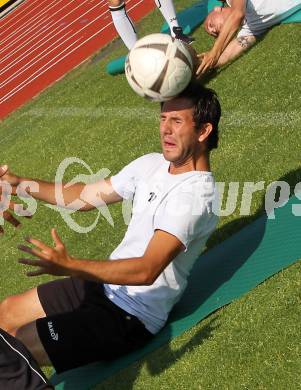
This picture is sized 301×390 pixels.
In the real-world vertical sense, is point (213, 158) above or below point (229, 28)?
below

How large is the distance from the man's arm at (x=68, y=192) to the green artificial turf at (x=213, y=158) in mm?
1113

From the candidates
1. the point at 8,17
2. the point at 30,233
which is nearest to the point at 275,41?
the point at 30,233

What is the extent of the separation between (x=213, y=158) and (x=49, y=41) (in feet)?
25.5

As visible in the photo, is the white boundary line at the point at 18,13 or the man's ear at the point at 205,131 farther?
the white boundary line at the point at 18,13

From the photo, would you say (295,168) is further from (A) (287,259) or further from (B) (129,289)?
(B) (129,289)

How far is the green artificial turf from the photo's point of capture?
433 centimetres

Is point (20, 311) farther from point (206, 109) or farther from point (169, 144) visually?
point (206, 109)

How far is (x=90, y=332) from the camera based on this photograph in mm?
4586

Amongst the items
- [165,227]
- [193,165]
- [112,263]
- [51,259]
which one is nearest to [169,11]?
[193,165]

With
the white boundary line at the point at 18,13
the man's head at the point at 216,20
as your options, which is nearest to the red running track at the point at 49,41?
the white boundary line at the point at 18,13

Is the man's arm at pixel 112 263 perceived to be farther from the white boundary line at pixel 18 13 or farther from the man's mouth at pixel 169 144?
the white boundary line at pixel 18 13

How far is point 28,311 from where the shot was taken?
4961 mm

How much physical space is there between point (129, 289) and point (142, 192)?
0.62 meters

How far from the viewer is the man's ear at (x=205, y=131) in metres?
4.66
